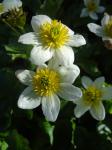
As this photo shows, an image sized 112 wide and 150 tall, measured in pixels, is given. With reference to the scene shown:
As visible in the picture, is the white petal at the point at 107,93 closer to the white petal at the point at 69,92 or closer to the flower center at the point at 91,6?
the white petal at the point at 69,92

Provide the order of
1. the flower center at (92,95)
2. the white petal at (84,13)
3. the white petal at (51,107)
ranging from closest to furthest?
the white petal at (51,107)
the flower center at (92,95)
the white petal at (84,13)

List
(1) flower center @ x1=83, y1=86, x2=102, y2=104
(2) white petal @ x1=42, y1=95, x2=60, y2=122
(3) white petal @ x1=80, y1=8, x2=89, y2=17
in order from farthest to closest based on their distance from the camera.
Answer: (3) white petal @ x1=80, y1=8, x2=89, y2=17, (1) flower center @ x1=83, y1=86, x2=102, y2=104, (2) white petal @ x1=42, y1=95, x2=60, y2=122

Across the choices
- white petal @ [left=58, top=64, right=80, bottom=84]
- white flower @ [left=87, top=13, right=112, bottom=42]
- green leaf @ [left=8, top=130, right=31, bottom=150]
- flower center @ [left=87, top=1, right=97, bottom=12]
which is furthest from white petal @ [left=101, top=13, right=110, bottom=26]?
green leaf @ [left=8, top=130, right=31, bottom=150]

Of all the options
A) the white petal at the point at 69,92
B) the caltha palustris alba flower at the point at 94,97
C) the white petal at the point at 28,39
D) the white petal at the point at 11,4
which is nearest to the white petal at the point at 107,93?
the caltha palustris alba flower at the point at 94,97

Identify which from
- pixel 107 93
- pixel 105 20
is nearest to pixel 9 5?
pixel 105 20

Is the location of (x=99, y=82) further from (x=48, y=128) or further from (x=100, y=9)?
(x=100, y=9)

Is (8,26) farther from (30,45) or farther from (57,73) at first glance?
(57,73)

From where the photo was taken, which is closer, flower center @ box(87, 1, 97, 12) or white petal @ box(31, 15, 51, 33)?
white petal @ box(31, 15, 51, 33)

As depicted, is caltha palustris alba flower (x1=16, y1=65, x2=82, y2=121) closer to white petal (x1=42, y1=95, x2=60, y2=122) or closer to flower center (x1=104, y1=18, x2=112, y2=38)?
white petal (x1=42, y1=95, x2=60, y2=122)
